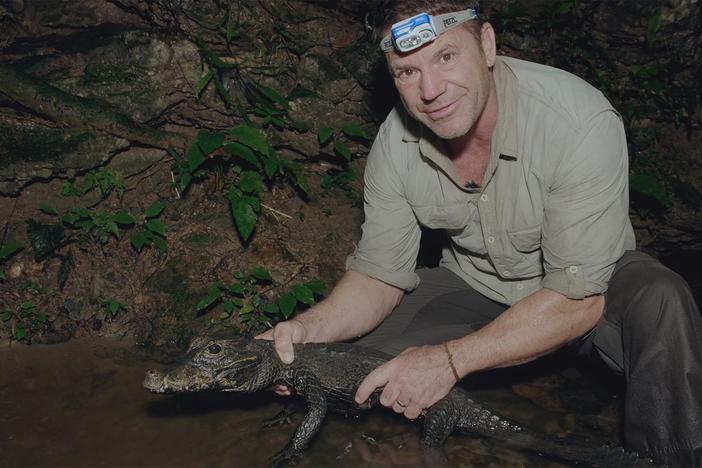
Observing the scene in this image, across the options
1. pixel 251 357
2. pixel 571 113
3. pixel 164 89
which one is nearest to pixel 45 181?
pixel 164 89

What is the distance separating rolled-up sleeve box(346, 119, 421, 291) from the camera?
185 inches

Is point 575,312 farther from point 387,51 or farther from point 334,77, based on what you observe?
point 334,77

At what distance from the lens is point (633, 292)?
4148mm

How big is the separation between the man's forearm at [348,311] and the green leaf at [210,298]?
168 cm

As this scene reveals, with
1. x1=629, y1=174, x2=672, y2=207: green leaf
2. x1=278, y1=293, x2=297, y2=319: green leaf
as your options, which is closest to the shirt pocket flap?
x1=278, y1=293, x2=297, y2=319: green leaf

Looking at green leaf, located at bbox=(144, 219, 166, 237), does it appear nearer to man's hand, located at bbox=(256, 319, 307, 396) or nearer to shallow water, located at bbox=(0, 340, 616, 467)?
shallow water, located at bbox=(0, 340, 616, 467)

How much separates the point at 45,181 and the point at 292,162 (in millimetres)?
2730

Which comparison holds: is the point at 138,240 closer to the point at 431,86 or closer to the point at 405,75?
the point at 405,75

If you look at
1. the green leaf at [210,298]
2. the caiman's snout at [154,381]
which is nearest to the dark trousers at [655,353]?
the caiman's snout at [154,381]

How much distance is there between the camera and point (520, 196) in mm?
4355

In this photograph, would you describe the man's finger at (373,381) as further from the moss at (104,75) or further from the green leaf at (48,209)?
the moss at (104,75)

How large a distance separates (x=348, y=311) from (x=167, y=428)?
1.67m

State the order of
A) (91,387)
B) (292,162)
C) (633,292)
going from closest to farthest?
(633,292), (91,387), (292,162)

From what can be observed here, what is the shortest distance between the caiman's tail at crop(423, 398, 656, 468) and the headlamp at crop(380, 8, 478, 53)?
8.36ft
